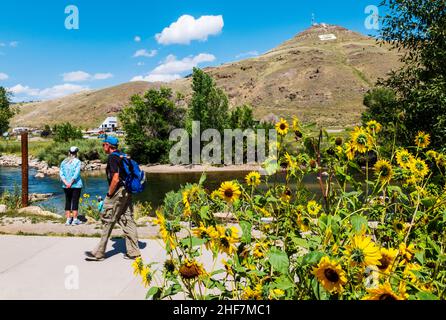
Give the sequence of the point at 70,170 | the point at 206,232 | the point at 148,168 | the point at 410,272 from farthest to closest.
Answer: the point at 148,168
the point at 70,170
the point at 206,232
the point at 410,272

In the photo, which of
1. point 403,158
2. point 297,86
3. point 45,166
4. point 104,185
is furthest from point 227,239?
point 297,86

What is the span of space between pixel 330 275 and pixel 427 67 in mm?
10571

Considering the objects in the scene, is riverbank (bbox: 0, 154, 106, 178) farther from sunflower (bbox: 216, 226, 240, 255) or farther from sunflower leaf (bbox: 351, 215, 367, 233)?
sunflower leaf (bbox: 351, 215, 367, 233)

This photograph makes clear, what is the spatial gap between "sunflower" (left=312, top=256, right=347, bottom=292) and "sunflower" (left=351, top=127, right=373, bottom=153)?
1.27 meters

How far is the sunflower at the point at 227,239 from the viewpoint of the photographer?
81.7 inches

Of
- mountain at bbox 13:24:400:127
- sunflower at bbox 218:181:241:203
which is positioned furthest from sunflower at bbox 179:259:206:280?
mountain at bbox 13:24:400:127

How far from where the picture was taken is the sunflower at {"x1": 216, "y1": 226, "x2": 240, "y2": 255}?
81.7 inches

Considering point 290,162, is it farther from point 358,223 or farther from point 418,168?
point 358,223

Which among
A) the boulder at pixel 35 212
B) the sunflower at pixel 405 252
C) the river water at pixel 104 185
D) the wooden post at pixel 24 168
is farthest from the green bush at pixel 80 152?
the sunflower at pixel 405 252

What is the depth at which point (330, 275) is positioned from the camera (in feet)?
4.97
